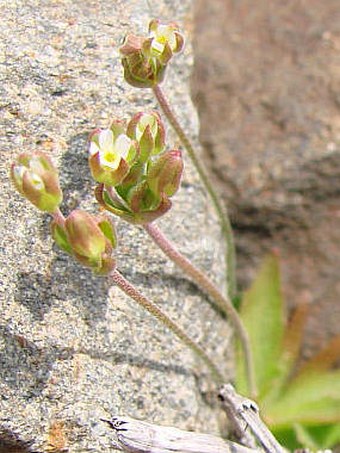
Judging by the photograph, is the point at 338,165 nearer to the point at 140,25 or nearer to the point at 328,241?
the point at 328,241

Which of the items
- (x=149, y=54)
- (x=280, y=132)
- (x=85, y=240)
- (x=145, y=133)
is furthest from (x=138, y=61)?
(x=280, y=132)

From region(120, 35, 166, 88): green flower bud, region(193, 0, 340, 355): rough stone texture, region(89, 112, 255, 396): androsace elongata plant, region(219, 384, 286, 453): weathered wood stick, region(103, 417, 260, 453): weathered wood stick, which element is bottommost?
region(103, 417, 260, 453): weathered wood stick

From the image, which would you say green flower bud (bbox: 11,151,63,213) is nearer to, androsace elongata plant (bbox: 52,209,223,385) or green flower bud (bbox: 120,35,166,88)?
androsace elongata plant (bbox: 52,209,223,385)

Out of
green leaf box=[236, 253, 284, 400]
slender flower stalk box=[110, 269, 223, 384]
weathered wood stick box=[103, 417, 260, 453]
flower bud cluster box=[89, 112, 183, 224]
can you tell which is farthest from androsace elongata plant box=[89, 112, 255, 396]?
green leaf box=[236, 253, 284, 400]

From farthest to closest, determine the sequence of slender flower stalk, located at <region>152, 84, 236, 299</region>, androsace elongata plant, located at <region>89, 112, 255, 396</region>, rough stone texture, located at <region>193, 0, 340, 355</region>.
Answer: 1. rough stone texture, located at <region>193, 0, 340, 355</region>
2. slender flower stalk, located at <region>152, 84, 236, 299</region>
3. androsace elongata plant, located at <region>89, 112, 255, 396</region>

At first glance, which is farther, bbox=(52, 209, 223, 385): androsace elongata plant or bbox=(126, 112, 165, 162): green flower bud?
bbox=(126, 112, 165, 162): green flower bud

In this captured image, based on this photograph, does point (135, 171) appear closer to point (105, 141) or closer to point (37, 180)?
point (105, 141)
